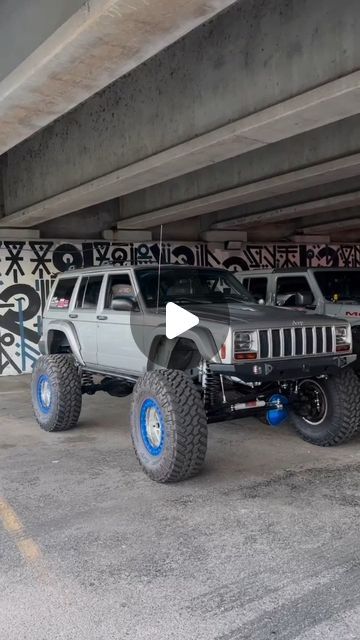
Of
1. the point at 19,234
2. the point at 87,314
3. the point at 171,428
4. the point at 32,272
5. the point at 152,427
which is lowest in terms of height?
the point at 152,427

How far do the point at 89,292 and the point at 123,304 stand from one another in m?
1.37

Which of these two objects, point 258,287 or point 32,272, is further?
point 32,272

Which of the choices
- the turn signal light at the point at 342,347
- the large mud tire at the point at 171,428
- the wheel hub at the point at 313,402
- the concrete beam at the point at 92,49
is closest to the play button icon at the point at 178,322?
the large mud tire at the point at 171,428

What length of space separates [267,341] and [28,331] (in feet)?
31.7

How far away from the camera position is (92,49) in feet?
15.3

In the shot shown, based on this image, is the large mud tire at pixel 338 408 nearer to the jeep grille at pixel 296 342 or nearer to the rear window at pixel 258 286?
the jeep grille at pixel 296 342

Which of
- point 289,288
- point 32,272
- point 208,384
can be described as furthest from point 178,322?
point 32,272

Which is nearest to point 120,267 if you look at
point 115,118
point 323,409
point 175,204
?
point 115,118

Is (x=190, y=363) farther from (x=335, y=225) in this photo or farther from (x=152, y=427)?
A: (x=335, y=225)

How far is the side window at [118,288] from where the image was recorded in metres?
6.66

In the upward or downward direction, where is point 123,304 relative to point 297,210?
downward

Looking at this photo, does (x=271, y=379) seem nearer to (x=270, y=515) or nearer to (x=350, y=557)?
(x=270, y=515)

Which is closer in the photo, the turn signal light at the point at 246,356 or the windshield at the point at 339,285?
the turn signal light at the point at 246,356

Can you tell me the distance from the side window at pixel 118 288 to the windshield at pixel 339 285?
4.27 metres
